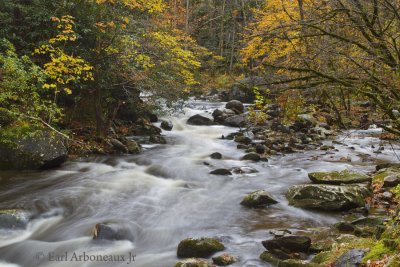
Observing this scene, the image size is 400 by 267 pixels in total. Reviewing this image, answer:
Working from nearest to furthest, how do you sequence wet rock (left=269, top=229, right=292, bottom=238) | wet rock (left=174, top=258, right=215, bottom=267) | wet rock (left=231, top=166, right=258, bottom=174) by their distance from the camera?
wet rock (left=174, top=258, right=215, bottom=267) → wet rock (left=269, top=229, right=292, bottom=238) → wet rock (left=231, top=166, right=258, bottom=174)

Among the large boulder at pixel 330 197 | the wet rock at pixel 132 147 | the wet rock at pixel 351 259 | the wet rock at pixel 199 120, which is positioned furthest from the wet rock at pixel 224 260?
the wet rock at pixel 199 120

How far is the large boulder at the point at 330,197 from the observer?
7.71 m

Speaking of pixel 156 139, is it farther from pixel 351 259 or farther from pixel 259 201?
pixel 351 259

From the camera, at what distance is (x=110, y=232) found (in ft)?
22.7

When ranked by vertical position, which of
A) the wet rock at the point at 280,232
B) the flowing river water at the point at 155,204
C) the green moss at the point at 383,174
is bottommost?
the flowing river water at the point at 155,204

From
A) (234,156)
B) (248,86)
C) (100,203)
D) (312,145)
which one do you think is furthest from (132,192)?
(312,145)

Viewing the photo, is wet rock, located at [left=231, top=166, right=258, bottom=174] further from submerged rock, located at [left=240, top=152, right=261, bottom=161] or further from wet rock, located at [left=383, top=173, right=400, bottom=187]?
wet rock, located at [left=383, top=173, right=400, bottom=187]

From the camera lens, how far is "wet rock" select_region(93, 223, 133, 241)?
6.83m

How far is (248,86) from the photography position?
4855mm

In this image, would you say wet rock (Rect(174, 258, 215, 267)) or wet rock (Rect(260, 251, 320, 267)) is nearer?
wet rock (Rect(260, 251, 320, 267))

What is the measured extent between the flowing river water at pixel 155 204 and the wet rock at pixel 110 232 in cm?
14

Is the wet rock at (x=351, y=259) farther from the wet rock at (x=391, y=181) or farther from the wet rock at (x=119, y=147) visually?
the wet rock at (x=119, y=147)

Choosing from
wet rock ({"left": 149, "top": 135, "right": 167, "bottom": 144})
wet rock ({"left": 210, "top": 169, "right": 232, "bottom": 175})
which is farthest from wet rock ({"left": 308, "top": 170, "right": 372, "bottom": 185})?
wet rock ({"left": 149, "top": 135, "right": 167, "bottom": 144})

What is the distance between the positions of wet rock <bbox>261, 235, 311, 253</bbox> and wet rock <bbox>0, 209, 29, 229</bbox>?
462 centimetres
